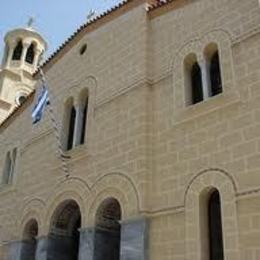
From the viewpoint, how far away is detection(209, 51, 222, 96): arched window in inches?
359

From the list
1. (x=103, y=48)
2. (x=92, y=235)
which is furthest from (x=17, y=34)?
(x=92, y=235)

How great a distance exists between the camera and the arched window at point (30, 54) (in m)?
24.1

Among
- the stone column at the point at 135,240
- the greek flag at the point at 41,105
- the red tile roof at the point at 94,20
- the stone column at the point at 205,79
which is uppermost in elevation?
the red tile roof at the point at 94,20

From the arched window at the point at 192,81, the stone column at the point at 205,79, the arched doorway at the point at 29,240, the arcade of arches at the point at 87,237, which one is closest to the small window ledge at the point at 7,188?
the arched doorway at the point at 29,240

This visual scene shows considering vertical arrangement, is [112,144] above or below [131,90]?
below

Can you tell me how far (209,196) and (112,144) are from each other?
115 inches

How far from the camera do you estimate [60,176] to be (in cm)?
1161

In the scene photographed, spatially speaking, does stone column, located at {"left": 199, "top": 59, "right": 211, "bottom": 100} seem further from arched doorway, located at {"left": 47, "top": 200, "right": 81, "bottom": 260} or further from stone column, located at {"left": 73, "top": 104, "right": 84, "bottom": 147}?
arched doorway, located at {"left": 47, "top": 200, "right": 81, "bottom": 260}

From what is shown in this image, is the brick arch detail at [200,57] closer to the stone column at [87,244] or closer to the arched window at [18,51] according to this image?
the stone column at [87,244]

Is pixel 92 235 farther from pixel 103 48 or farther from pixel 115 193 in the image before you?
pixel 103 48

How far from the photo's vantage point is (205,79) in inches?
358

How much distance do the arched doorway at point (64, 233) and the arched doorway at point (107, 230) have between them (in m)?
1.21

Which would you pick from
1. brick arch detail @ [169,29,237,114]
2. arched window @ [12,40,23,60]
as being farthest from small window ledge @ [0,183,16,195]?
arched window @ [12,40,23,60]

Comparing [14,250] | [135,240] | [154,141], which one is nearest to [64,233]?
[14,250]
